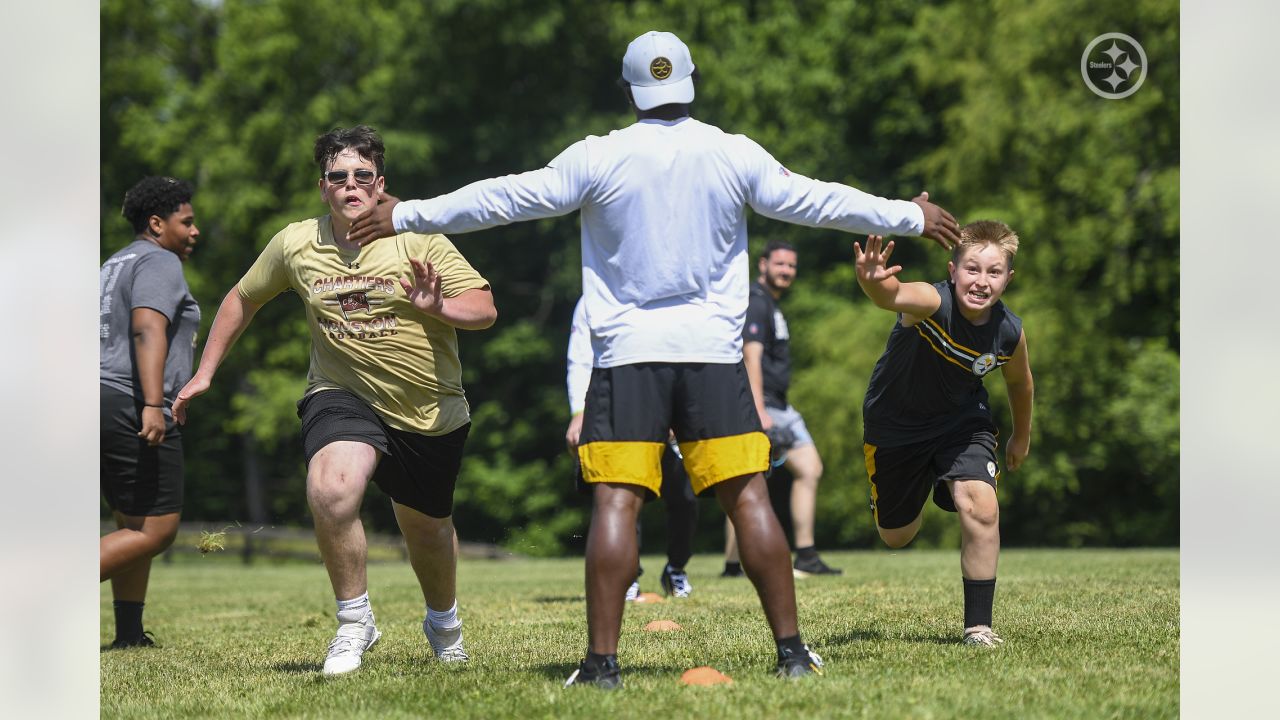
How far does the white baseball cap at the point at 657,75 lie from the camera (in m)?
4.85

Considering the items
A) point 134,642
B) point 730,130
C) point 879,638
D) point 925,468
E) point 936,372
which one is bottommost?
point 134,642

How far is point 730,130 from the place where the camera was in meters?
27.5

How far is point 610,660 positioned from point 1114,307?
69.0 ft

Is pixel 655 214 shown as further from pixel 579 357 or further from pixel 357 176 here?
pixel 579 357

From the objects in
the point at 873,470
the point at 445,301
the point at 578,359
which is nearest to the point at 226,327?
the point at 445,301

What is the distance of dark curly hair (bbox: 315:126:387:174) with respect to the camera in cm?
570

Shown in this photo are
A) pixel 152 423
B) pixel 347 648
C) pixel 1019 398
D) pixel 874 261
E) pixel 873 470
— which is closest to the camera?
pixel 874 261

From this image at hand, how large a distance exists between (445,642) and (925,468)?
2.20 meters

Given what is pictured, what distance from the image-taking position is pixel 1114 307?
24.1m

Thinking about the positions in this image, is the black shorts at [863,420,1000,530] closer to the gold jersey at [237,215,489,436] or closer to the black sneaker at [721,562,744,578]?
the gold jersey at [237,215,489,436]
